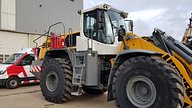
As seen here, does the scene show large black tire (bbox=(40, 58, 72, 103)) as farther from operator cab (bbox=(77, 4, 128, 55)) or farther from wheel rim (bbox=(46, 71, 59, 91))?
operator cab (bbox=(77, 4, 128, 55))

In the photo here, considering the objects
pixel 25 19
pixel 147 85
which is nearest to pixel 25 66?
pixel 147 85

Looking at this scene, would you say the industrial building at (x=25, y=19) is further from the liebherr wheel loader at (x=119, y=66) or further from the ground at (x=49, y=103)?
the liebherr wheel loader at (x=119, y=66)

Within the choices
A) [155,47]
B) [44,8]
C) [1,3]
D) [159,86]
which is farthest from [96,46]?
[44,8]

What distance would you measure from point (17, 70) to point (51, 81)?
13.9 feet

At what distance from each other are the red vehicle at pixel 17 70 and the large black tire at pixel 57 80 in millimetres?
3810

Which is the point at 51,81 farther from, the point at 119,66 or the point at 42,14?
the point at 42,14

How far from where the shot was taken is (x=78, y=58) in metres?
8.27

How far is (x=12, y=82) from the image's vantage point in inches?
485

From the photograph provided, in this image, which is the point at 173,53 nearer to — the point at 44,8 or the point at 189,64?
the point at 189,64

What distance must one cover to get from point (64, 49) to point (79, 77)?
1.28 metres

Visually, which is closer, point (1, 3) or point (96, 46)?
point (96, 46)

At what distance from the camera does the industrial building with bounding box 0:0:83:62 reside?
62.2ft

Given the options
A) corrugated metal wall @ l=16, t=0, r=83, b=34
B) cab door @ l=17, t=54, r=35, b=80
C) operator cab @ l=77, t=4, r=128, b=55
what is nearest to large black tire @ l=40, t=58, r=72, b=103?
operator cab @ l=77, t=4, r=128, b=55

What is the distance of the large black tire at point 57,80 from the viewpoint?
8.11m
